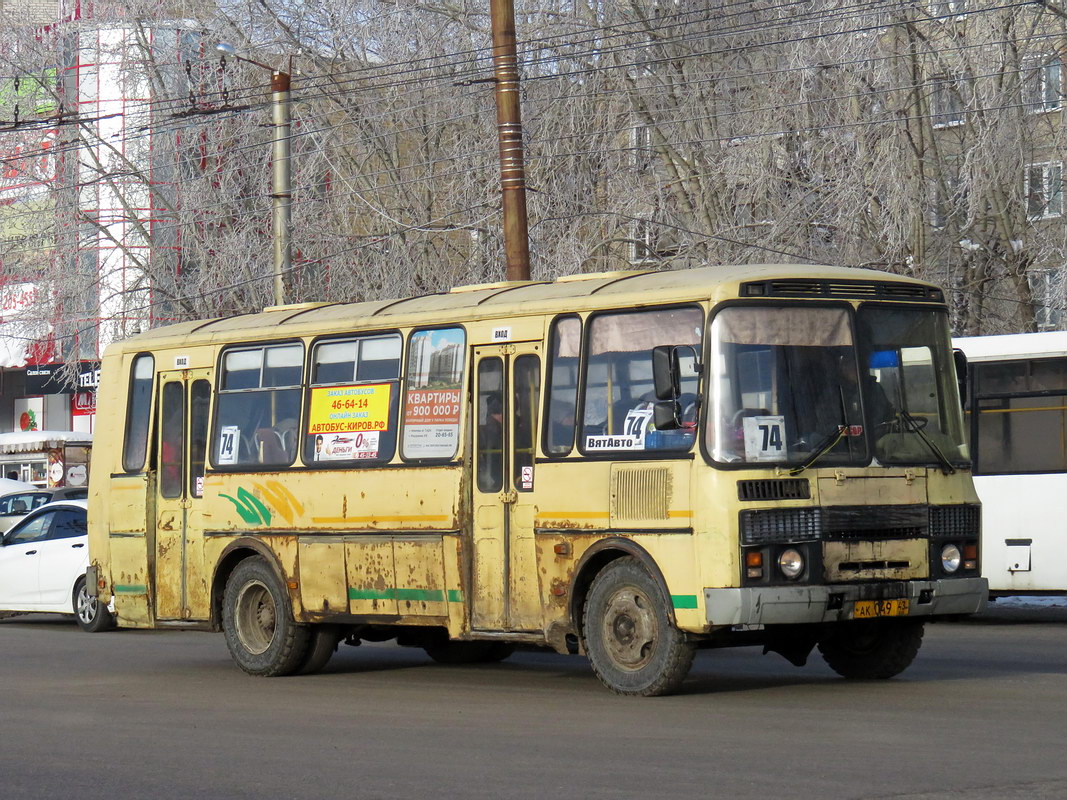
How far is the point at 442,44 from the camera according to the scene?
3053 cm

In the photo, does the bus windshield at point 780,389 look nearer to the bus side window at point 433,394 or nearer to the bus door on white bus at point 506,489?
the bus door on white bus at point 506,489

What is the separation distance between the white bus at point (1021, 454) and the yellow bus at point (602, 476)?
664 cm

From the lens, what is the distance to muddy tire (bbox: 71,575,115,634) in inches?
815

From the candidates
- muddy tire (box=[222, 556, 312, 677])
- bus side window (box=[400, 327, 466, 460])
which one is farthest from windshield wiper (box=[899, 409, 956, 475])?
muddy tire (box=[222, 556, 312, 677])

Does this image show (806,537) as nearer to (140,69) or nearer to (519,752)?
(519,752)

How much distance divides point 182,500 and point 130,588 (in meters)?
1.00

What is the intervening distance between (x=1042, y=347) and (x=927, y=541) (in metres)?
A: 7.79

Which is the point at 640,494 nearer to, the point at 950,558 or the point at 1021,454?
the point at 950,558

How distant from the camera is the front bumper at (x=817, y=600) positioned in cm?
1130

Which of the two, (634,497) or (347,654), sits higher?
(634,497)

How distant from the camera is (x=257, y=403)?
596 inches

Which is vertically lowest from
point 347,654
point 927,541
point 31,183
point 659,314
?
point 347,654

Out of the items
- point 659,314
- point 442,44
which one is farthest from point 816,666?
point 442,44

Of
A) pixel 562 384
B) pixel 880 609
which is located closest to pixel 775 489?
pixel 880 609
